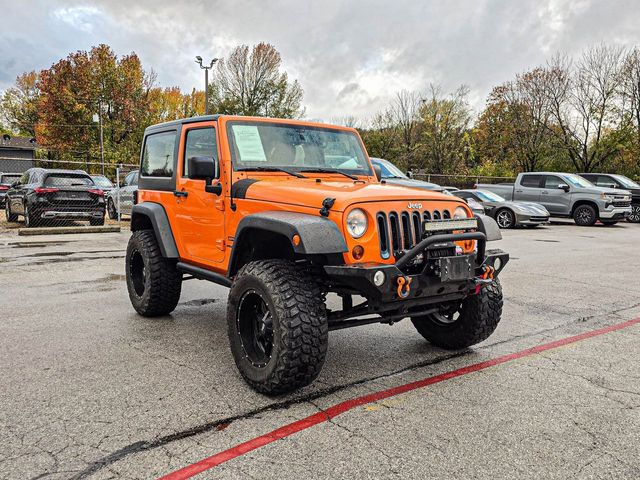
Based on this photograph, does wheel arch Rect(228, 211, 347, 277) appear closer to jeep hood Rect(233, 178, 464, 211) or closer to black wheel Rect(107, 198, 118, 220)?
jeep hood Rect(233, 178, 464, 211)

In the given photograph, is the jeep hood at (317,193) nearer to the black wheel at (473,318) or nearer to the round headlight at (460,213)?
the round headlight at (460,213)

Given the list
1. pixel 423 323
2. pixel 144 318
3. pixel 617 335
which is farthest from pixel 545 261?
pixel 144 318

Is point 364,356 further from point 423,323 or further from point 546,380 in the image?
point 546,380

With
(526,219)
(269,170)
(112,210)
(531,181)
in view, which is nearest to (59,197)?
(112,210)

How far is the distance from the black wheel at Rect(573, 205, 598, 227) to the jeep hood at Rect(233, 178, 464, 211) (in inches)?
659

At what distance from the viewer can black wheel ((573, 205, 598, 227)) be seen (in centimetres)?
1861

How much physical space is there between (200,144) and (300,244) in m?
2.01

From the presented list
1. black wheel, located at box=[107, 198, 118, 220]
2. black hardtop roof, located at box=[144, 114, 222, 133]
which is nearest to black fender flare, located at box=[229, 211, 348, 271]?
black hardtop roof, located at box=[144, 114, 222, 133]

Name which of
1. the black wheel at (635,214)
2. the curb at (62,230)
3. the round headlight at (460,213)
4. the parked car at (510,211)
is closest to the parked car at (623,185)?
the black wheel at (635,214)

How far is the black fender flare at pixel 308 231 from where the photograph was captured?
10.8 feet

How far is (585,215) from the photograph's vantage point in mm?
18797

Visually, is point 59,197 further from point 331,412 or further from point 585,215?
point 585,215

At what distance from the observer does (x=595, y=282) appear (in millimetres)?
7906

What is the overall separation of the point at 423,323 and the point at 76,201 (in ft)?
38.4
